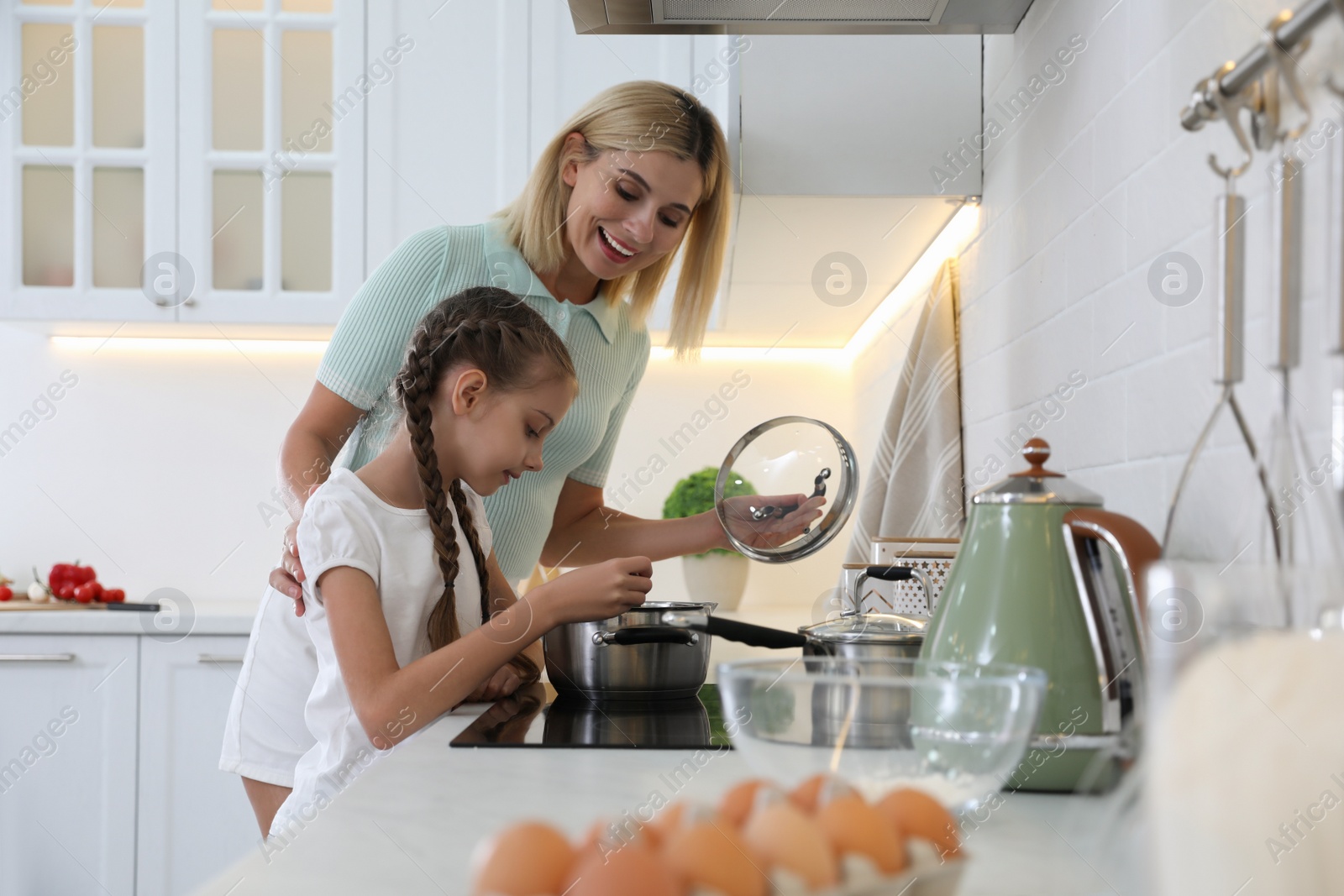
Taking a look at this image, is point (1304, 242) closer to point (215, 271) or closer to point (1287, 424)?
point (1287, 424)

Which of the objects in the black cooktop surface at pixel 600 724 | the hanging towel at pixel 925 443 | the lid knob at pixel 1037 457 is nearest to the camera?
the lid knob at pixel 1037 457

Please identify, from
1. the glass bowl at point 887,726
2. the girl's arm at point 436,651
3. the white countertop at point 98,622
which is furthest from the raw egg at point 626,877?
the white countertop at point 98,622

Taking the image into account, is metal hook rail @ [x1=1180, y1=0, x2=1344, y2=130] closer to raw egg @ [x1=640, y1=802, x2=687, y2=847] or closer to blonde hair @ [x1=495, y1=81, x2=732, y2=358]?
raw egg @ [x1=640, y1=802, x2=687, y2=847]

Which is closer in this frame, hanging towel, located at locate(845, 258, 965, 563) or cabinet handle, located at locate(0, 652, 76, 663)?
hanging towel, located at locate(845, 258, 965, 563)

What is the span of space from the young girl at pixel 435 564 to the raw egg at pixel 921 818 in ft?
2.10

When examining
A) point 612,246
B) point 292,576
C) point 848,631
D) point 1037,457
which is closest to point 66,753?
point 292,576

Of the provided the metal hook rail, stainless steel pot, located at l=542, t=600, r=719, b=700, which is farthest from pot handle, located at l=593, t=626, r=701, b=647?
the metal hook rail

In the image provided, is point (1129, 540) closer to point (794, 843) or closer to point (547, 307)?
point (794, 843)

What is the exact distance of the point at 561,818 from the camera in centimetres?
53

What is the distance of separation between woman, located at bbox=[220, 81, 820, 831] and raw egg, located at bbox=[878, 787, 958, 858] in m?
0.79

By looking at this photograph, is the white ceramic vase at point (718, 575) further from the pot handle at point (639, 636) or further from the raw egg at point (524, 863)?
the raw egg at point (524, 863)

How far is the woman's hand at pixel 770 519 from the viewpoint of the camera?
44.2 inches

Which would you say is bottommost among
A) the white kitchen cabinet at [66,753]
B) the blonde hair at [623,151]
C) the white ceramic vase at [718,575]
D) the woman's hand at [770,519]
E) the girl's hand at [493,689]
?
the white kitchen cabinet at [66,753]

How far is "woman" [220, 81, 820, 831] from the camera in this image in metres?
1.16
